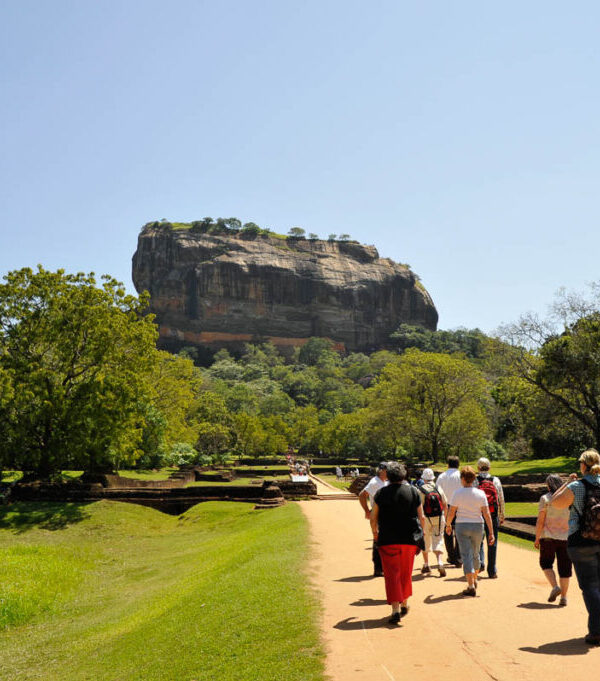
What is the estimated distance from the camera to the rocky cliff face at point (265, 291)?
132250mm

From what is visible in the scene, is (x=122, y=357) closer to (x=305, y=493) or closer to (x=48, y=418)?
(x=48, y=418)

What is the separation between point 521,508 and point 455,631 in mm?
12510

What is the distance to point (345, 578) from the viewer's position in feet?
26.9

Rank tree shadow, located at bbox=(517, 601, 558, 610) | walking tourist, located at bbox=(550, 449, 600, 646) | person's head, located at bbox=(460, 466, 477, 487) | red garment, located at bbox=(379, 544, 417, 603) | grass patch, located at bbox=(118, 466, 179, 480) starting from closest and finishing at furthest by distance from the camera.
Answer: walking tourist, located at bbox=(550, 449, 600, 646)
red garment, located at bbox=(379, 544, 417, 603)
tree shadow, located at bbox=(517, 601, 558, 610)
person's head, located at bbox=(460, 466, 477, 487)
grass patch, located at bbox=(118, 466, 179, 480)

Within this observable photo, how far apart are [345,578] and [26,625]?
6273 millimetres

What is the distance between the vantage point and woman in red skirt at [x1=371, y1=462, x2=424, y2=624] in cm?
575

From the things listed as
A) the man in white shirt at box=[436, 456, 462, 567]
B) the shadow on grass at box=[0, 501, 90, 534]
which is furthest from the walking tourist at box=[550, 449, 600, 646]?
the shadow on grass at box=[0, 501, 90, 534]

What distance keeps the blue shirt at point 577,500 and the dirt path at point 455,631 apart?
0.96 m

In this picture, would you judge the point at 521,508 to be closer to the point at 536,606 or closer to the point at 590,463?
the point at 536,606

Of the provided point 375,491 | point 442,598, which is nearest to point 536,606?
point 442,598

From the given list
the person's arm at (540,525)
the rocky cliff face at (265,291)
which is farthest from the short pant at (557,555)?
the rocky cliff face at (265,291)

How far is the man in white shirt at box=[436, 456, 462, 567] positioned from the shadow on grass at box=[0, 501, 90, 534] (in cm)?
1454

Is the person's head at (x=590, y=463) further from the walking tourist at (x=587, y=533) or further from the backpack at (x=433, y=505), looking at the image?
the backpack at (x=433, y=505)

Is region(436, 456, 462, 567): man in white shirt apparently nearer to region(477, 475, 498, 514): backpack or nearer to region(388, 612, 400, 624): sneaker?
region(477, 475, 498, 514): backpack
